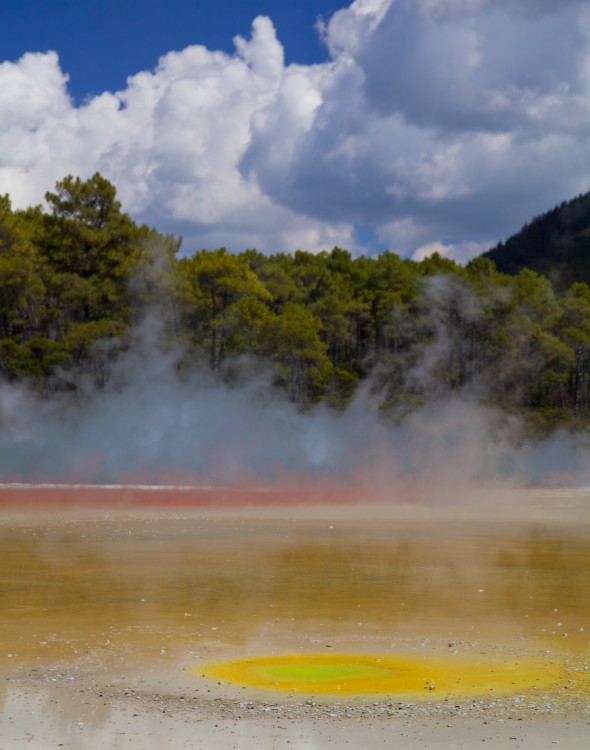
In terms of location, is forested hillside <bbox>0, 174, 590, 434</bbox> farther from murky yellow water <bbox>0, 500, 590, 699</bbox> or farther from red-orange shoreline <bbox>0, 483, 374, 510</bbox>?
murky yellow water <bbox>0, 500, 590, 699</bbox>

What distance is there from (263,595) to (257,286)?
42.9 m

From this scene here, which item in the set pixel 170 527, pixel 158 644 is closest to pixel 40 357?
pixel 170 527

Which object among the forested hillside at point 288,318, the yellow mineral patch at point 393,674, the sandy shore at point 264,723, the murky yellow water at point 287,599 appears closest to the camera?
the sandy shore at point 264,723

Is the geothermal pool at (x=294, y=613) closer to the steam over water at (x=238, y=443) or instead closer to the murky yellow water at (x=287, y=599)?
the murky yellow water at (x=287, y=599)

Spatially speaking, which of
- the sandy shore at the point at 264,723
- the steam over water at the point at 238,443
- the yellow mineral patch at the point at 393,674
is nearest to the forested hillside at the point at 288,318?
the steam over water at the point at 238,443

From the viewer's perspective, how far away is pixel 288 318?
56812 millimetres

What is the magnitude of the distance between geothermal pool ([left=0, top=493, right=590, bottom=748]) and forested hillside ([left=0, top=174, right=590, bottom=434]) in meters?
25.4

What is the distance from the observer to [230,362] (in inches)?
2197

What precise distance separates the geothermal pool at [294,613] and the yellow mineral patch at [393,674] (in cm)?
3

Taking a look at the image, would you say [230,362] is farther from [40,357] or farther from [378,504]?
[378,504]

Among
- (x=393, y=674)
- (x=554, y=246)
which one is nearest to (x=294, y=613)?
(x=393, y=674)

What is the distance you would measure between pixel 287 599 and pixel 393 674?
498 cm

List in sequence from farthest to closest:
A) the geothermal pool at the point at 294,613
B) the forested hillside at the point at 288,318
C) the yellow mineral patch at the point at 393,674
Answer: the forested hillside at the point at 288,318
the geothermal pool at the point at 294,613
the yellow mineral patch at the point at 393,674

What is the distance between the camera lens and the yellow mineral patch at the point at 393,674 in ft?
34.8
